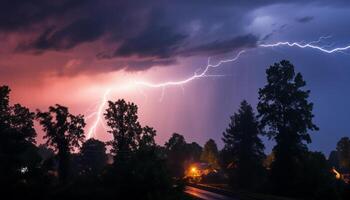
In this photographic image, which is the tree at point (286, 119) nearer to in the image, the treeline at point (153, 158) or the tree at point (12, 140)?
the treeline at point (153, 158)

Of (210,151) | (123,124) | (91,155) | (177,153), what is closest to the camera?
(123,124)

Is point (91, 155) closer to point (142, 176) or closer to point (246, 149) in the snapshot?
point (246, 149)

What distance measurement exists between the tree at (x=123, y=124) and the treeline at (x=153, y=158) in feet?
0.44

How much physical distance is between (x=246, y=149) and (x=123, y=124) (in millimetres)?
17260

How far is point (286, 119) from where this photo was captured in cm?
6272

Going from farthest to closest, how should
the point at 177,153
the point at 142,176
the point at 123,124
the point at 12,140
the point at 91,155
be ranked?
1. the point at 177,153
2. the point at 91,155
3. the point at 123,124
4. the point at 12,140
5. the point at 142,176

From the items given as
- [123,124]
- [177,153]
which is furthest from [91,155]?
[123,124]

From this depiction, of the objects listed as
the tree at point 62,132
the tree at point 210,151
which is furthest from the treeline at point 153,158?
the tree at point 210,151

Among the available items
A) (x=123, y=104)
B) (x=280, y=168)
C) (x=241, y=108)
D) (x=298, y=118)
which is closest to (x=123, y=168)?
(x=280, y=168)

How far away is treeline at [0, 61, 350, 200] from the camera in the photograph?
4253cm

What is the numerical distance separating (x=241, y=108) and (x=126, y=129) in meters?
18.2

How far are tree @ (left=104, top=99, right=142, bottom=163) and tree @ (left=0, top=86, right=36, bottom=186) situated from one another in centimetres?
1067

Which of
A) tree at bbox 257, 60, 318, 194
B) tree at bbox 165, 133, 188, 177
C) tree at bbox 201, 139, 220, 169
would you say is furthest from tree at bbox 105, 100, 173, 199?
tree at bbox 201, 139, 220, 169

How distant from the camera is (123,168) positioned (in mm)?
42938
